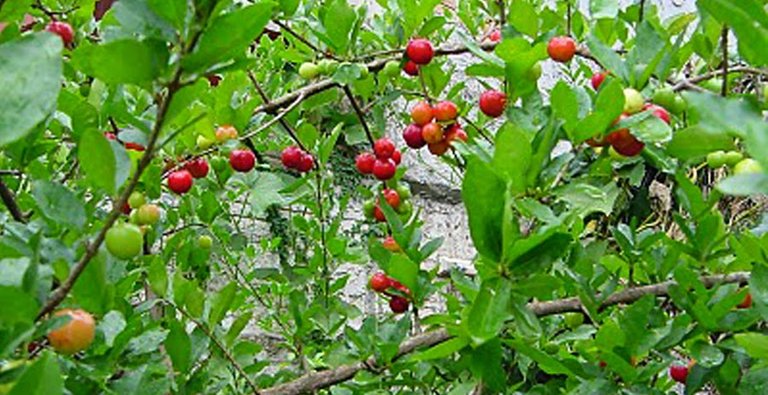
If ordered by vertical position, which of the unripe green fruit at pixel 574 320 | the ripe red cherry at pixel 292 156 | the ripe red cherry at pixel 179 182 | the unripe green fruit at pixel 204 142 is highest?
the unripe green fruit at pixel 204 142

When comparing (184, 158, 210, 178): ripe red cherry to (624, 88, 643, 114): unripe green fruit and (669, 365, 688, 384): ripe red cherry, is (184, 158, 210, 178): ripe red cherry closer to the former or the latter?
Result: (624, 88, 643, 114): unripe green fruit

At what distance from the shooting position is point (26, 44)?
0.49 m

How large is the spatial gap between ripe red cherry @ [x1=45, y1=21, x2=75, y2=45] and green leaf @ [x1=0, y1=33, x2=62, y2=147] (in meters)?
0.71

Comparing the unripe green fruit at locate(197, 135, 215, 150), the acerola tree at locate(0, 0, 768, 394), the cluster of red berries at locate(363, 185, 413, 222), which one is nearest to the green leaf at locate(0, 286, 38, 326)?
the acerola tree at locate(0, 0, 768, 394)

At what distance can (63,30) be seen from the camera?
120 centimetres

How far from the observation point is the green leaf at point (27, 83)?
47cm

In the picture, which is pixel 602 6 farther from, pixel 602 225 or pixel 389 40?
pixel 602 225

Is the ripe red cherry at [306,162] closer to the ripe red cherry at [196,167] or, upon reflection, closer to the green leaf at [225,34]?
the ripe red cherry at [196,167]

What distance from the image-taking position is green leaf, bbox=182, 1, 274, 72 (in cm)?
55

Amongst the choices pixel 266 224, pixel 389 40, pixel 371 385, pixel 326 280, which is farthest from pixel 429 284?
pixel 266 224

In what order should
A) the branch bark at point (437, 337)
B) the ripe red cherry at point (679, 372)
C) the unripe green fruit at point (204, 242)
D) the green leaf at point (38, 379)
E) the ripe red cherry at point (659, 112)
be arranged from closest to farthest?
the green leaf at point (38, 379)
the ripe red cherry at point (659, 112)
the branch bark at point (437, 337)
the ripe red cherry at point (679, 372)
the unripe green fruit at point (204, 242)

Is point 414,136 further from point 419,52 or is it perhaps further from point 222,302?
point 222,302

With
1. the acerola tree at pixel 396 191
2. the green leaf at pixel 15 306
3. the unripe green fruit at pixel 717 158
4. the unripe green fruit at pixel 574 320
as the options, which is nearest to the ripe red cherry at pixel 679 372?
the acerola tree at pixel 396 191

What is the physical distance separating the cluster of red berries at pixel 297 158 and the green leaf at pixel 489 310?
0.79 m
